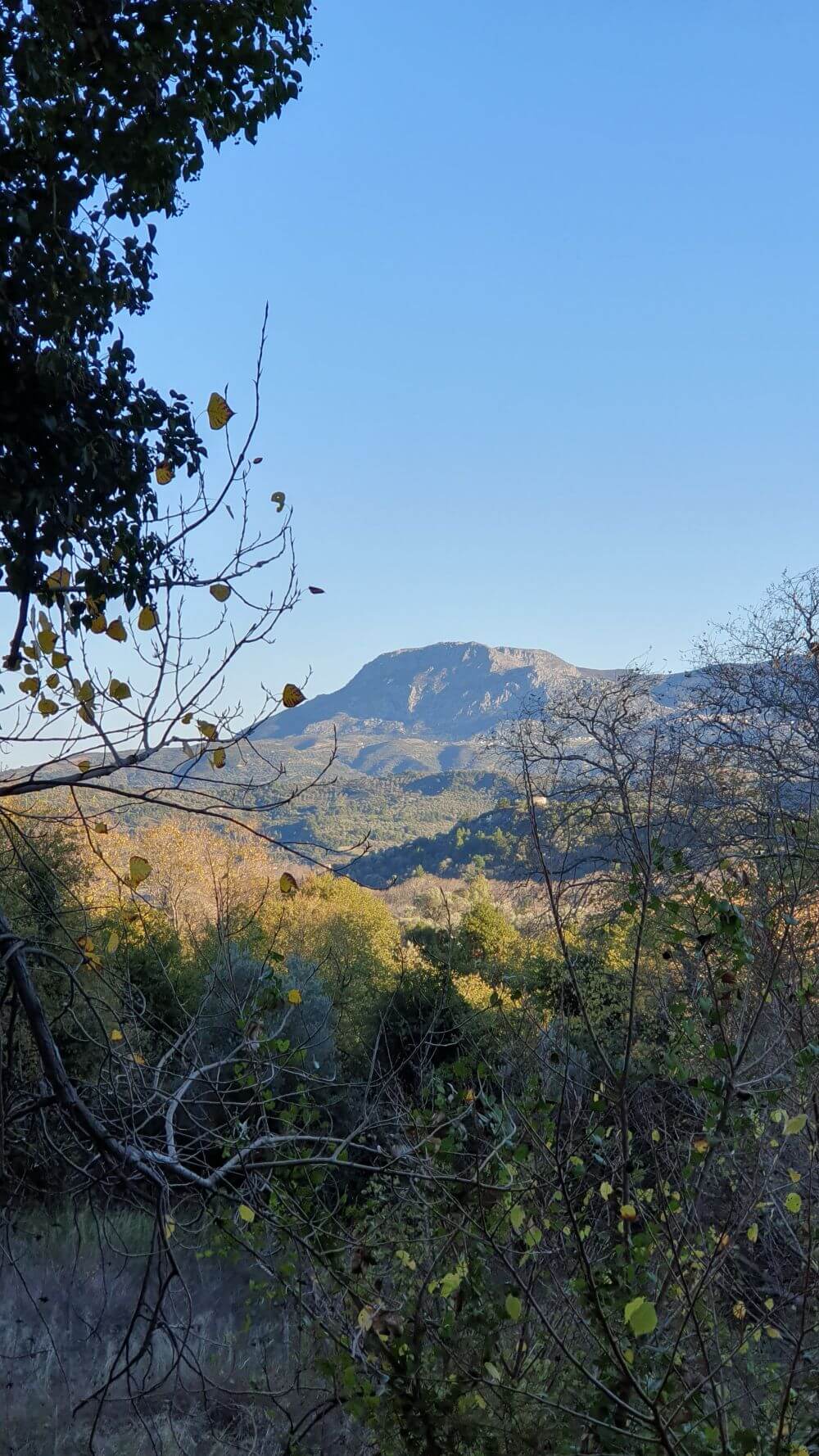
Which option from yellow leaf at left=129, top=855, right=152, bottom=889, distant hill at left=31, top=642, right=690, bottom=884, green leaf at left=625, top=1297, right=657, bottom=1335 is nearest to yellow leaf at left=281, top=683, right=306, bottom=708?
distant hill at left=31, top=642, right=690, bottom=884

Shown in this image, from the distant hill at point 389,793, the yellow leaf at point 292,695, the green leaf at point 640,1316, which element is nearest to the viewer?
the green leaf at point 640,1316

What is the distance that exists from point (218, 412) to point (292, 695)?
2.50 feet

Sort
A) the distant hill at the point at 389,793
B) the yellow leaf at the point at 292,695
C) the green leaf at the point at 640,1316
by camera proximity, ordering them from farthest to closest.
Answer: the distant hill at the point at 389,793 < the yellow leaf at the point at 292,695 < the green leaf at the point at 640,1316

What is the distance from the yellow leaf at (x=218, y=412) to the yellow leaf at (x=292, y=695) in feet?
2.25

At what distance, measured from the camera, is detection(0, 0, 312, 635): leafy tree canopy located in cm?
321

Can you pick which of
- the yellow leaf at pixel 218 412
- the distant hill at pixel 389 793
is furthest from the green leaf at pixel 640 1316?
the yellow leaf at pixel 218 412

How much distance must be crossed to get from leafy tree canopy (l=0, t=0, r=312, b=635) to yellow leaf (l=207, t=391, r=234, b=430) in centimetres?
65

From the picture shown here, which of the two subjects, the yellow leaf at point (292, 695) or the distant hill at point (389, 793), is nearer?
the yellow leaf at point (292, 695)

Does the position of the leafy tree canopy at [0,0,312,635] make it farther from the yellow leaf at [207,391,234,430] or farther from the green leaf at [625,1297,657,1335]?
the green leaf at [625,1297,657,1335]

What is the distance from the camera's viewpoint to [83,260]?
3.37 meters

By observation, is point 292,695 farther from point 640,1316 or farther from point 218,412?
point 640,1316

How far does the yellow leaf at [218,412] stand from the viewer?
99.0 inches

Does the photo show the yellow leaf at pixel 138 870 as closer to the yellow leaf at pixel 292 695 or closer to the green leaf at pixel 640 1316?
the yellow leaf at pixel 292 695

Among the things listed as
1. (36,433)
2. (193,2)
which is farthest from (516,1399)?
(193,2)
